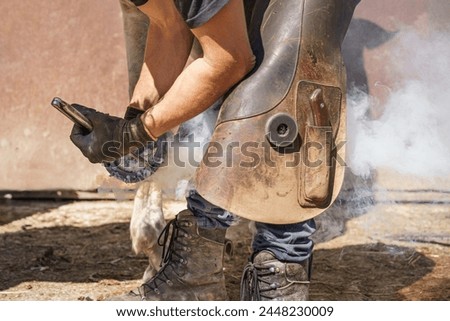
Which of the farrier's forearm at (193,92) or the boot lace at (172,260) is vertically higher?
the farrier's forearm at (193,92)

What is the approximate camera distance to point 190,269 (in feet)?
9.36

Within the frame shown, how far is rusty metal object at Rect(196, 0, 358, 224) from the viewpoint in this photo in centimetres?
247

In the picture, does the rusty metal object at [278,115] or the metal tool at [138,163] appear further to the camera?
the metal tool at [138,163]

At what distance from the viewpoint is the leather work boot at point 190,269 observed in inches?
112

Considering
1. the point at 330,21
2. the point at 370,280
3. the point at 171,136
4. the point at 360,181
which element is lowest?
the point at 370,280

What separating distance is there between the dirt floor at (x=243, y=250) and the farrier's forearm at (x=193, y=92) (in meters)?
0.92

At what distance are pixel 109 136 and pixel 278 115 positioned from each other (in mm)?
591

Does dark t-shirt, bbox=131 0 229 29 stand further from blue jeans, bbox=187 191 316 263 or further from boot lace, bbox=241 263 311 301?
boot lace, bbox=241 263 311 301

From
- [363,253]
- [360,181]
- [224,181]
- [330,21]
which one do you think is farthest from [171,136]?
[360,181]

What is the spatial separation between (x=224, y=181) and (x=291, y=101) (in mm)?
342

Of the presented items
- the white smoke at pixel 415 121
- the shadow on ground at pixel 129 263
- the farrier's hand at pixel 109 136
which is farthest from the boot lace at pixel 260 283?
the white smoke at pixel 415 121

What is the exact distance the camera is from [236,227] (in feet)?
13.6

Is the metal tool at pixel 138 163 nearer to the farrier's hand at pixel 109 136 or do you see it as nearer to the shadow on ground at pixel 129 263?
the farrier's hand at pixel 109 136
